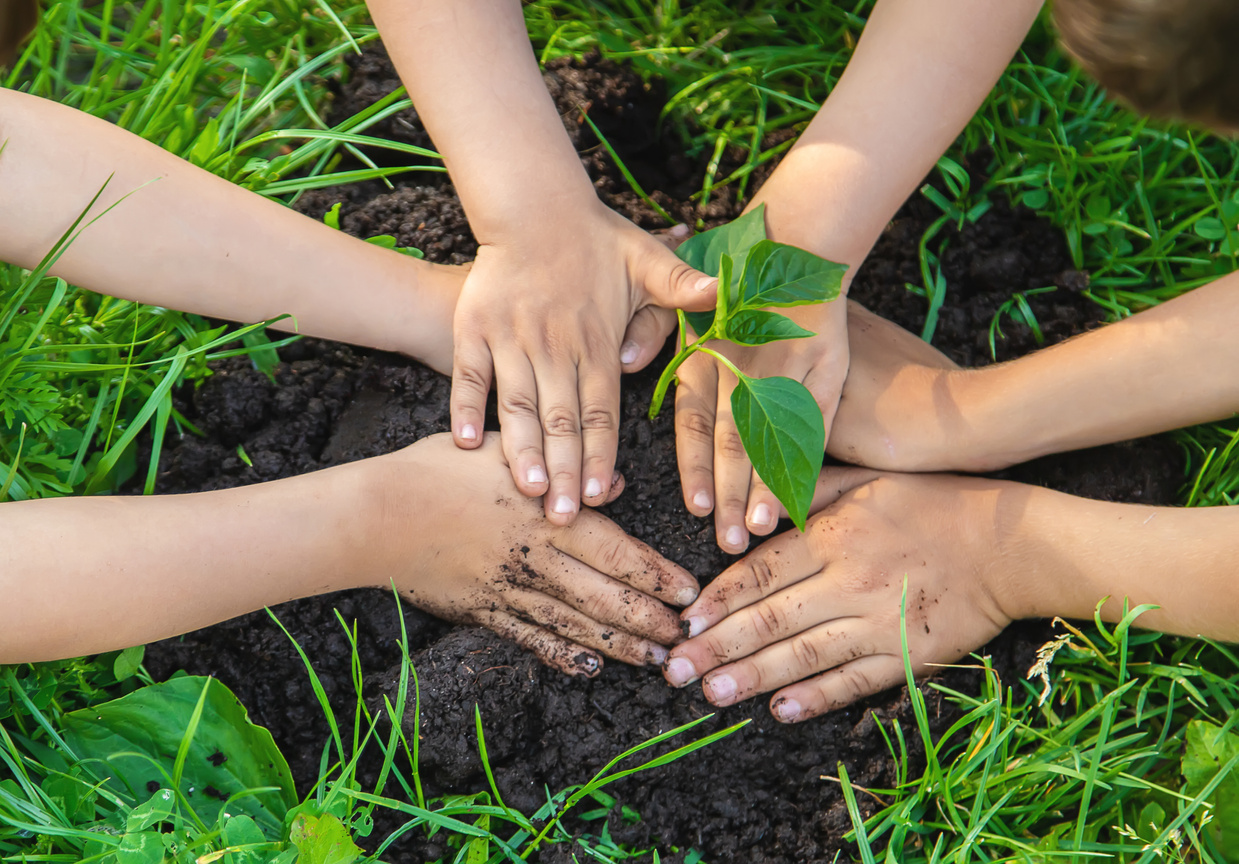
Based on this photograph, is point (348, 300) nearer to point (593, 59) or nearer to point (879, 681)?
point (593, 59)

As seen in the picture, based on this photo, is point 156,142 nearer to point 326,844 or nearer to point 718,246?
point 718,246

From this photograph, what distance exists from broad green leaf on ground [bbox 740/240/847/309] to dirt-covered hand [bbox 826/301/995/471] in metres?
0.30

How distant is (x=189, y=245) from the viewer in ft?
3.83

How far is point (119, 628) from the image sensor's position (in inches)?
41.0

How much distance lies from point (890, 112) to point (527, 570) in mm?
829

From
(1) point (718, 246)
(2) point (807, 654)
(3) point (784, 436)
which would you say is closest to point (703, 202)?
(1) point (718, 246)

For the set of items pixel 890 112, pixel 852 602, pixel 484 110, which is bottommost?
pixel 852 602

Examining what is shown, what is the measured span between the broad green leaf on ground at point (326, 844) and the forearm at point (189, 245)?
2.11ft

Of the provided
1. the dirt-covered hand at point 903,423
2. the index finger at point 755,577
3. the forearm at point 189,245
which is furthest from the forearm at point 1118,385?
the forearm at point 189,245

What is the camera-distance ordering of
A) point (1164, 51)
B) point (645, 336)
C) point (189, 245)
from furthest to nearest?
1. point (645, 336)
2. point (189, 245)
3. point (1164, 51)

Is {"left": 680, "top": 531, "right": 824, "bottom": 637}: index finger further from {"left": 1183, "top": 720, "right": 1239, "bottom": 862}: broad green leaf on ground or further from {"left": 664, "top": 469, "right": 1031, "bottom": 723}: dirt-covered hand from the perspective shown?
{"left": 1183, "top": 720, "right": 1239, "bottom": 862}: broad green leaf on ground

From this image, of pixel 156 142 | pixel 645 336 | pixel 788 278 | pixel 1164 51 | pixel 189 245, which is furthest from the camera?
pixel 156 142

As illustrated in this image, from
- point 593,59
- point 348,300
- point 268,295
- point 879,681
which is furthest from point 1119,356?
point 268,295

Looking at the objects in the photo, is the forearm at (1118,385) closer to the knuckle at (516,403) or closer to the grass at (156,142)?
the knuckle at (516,403)
